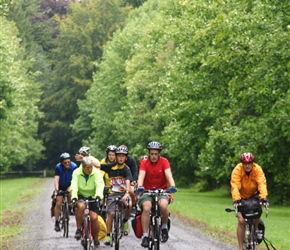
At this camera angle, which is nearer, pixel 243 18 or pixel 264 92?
pixel 264 92

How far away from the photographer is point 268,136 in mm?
30594

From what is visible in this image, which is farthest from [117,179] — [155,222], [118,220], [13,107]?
[13,107]

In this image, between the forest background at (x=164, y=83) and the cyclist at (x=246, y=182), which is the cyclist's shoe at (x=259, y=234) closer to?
the cyclist at (x=246, y=182)

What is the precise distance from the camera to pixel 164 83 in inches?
1850

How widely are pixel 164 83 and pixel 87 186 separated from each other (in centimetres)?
3177

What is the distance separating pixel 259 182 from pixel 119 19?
7679 cm

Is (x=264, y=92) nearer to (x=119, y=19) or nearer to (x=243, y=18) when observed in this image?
(x=243, y=18)

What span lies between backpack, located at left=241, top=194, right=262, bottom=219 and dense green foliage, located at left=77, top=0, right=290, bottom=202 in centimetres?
1426

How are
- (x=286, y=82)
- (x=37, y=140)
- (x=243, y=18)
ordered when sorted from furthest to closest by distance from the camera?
(x=37, y=140), (x=243, y=18), (x=286, y=82)

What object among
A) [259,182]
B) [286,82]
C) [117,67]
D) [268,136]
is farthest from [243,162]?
[117,67]

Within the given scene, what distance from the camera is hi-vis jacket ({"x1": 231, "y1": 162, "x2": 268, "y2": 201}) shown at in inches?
548

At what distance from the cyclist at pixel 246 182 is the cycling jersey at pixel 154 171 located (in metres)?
1.86

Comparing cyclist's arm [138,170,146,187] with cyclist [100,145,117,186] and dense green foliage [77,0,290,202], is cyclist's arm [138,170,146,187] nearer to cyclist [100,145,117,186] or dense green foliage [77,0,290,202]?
cyclist [100,145,117,186]

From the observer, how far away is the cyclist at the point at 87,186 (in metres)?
15.4
